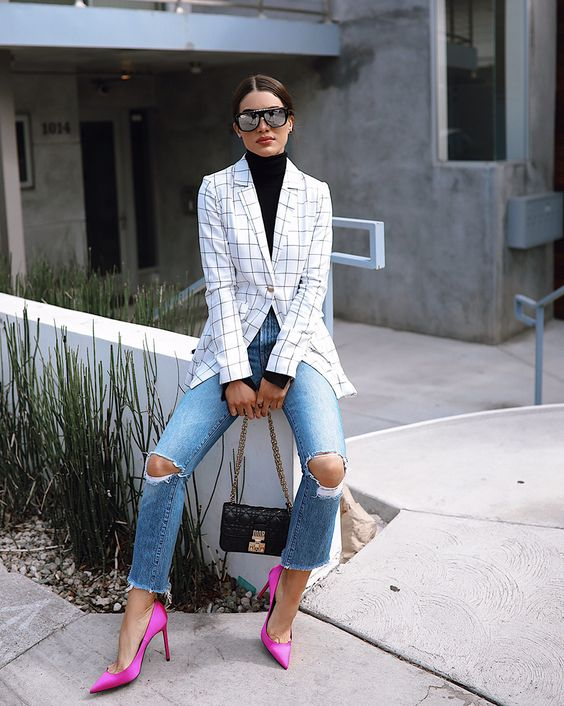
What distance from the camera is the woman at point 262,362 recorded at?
2.62 meters

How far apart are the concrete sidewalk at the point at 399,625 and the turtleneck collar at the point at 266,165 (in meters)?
1.26

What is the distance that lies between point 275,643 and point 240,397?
686 millimetres

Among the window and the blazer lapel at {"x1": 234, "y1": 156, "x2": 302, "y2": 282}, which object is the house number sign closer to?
the window

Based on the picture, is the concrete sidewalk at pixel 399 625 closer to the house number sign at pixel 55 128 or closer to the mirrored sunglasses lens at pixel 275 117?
the mirrored sunglasses lens at pixel 275 117

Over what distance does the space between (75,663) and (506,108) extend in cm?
631

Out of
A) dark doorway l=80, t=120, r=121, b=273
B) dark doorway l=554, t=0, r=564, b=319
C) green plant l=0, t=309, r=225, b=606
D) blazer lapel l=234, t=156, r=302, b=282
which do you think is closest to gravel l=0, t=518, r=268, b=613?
green plant l=0, t=309, r=225, b=606

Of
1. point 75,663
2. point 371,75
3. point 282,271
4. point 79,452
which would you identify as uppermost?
point 371,75

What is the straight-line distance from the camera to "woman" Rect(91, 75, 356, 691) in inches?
103

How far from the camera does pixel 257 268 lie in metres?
2.78

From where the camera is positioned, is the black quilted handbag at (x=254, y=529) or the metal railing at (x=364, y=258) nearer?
the black quilted handbag at (x=254, y=529)

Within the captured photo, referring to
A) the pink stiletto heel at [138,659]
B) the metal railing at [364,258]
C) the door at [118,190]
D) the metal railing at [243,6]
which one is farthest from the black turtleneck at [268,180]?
the door at [118,190]

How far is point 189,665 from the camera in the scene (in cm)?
266

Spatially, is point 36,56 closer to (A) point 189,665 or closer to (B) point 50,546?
(B) point 50,546

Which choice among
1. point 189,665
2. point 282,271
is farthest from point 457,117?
point 189,665
